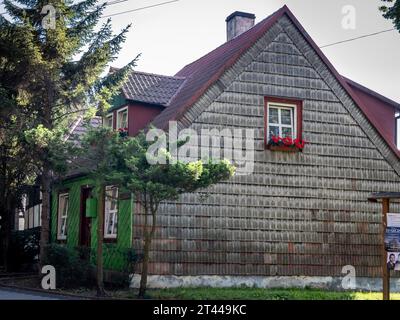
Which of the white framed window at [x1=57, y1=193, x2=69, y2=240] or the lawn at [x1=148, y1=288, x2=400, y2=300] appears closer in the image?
the lawn at [x1=148, y1=288, x2=400, y2=300]

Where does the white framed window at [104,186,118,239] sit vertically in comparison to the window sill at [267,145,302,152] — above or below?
below

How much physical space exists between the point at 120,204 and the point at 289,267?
5.16 m

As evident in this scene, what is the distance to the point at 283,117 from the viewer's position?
21.2 meters

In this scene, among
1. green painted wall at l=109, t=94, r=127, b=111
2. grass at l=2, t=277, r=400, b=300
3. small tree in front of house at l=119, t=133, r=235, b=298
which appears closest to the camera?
small tree in front of house at l=119, t=133, r=235, b=298

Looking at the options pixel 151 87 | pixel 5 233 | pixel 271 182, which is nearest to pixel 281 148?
pixel 271 182

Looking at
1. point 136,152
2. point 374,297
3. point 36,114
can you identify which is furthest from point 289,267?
point 36,114

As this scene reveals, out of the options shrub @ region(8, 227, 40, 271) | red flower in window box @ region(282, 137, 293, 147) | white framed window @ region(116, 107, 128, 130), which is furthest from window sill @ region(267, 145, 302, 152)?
shrub @ region(8, 227, 40, 271)

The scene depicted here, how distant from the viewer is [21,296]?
15898 millimetres

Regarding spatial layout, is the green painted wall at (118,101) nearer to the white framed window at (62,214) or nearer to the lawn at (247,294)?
the white framed window at (62,214)

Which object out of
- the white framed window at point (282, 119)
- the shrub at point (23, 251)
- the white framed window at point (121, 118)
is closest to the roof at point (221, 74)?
the white framed window at point (121, 118)

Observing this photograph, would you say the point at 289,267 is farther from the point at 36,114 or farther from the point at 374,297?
the point at 36,114

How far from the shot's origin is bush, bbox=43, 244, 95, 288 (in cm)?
1808

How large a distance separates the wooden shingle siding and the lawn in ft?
3.79

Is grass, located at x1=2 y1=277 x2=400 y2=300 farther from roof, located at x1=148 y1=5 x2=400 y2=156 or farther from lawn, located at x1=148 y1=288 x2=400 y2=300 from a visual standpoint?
roof, located at x1=148 y1=5 x2=400 y2=156
